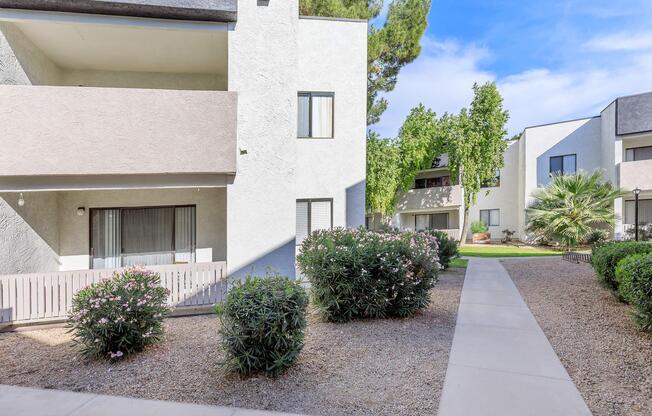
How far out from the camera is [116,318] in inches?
203

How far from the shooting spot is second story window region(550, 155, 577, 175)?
25.5 meters

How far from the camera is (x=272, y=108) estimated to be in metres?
8.26

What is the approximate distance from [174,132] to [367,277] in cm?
516

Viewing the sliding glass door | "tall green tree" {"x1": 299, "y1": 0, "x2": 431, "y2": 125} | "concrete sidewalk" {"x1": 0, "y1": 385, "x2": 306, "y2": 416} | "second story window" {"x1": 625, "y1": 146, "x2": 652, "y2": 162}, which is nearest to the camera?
"concrete sidewalk" {"x1": 0, "y1": 385, "x2": 306, "y2": 416}

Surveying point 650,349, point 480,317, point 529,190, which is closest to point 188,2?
point 480,317

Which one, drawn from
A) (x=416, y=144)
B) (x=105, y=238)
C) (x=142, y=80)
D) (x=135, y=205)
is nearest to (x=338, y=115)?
(x=142, y=80)

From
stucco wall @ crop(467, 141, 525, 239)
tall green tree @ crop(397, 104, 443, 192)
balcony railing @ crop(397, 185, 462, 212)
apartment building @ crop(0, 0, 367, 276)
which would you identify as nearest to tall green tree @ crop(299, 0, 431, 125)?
tall green tree @ crop(397, 104, 443, 192)

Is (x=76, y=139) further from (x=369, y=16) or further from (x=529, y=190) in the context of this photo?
(x=529, y=190)

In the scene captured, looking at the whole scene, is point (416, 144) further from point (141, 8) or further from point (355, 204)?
point (141, 8)

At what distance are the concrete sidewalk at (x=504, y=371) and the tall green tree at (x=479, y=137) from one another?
764 inches

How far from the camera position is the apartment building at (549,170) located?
2097cm

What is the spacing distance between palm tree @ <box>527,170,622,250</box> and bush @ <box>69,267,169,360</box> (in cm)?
2365

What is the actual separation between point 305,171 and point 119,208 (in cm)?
526

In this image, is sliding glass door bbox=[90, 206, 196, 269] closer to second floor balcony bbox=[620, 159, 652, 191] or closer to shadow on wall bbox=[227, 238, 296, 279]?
shadow on wall bbox=[227, 238, 296, 279]
